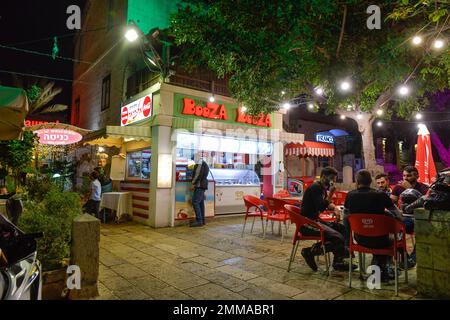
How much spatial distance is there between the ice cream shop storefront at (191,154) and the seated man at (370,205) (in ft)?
18.7

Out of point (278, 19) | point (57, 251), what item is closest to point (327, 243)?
point (57, 251)

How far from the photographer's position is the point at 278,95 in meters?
9.45

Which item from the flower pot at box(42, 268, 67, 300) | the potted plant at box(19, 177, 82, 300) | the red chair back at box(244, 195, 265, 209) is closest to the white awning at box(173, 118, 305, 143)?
the red chair back at box(244, 195, 265, 209)

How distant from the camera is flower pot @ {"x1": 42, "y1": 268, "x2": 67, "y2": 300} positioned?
12.0ft

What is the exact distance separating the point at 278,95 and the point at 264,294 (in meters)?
6.87

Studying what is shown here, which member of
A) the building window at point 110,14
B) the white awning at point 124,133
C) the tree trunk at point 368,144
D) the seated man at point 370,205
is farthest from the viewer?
the building window at point 110,14

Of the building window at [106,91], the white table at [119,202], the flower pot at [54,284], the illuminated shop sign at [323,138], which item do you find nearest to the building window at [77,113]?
the building window at [106,91]

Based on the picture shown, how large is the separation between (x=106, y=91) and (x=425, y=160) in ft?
46.5

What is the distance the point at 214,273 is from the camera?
484cm

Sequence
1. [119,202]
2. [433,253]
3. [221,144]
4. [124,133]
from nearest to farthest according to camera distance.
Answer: [433,253], [124,133], [119,202], [221,144]

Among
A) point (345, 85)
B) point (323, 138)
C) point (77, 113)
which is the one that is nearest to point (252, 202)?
point (345, 85)

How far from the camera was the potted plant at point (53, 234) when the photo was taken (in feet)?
12.2

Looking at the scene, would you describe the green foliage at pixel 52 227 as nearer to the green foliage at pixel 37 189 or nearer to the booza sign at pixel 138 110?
the green foliage at pixel 37 189

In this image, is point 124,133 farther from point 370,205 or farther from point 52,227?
point 370,205
